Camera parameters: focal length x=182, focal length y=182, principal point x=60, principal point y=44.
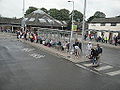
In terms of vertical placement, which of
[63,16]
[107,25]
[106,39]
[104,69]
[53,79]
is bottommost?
[104,69]

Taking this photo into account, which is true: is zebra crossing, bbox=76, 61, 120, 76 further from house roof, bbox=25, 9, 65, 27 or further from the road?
house roof, bbox=25, 9, 65, 27

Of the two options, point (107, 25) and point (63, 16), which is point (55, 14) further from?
point (107, 25)

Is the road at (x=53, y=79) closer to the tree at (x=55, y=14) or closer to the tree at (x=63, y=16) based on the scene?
the tree at (x=55, y=14)

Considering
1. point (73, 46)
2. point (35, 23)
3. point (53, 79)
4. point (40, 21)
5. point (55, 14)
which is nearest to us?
point (53, 79)

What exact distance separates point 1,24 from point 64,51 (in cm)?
4716

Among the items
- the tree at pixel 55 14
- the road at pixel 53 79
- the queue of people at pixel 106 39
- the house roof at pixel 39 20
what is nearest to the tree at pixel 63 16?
the tree at pixel 55 14

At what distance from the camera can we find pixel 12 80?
975 centimetres

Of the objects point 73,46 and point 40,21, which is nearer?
point 73,46

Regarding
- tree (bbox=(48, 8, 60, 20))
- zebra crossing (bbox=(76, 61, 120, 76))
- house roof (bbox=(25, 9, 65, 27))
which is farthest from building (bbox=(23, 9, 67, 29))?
zebra crossing (bbox=(76, 61, 120, 76))

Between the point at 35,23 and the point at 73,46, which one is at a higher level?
the point at 35,23

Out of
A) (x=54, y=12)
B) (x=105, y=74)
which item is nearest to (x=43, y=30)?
(x=105, y=74)

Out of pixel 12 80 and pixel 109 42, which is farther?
pixel 109 42

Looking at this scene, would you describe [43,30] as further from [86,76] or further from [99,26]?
[99,26]

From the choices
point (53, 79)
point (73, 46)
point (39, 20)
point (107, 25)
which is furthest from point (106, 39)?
point (39, 20)
